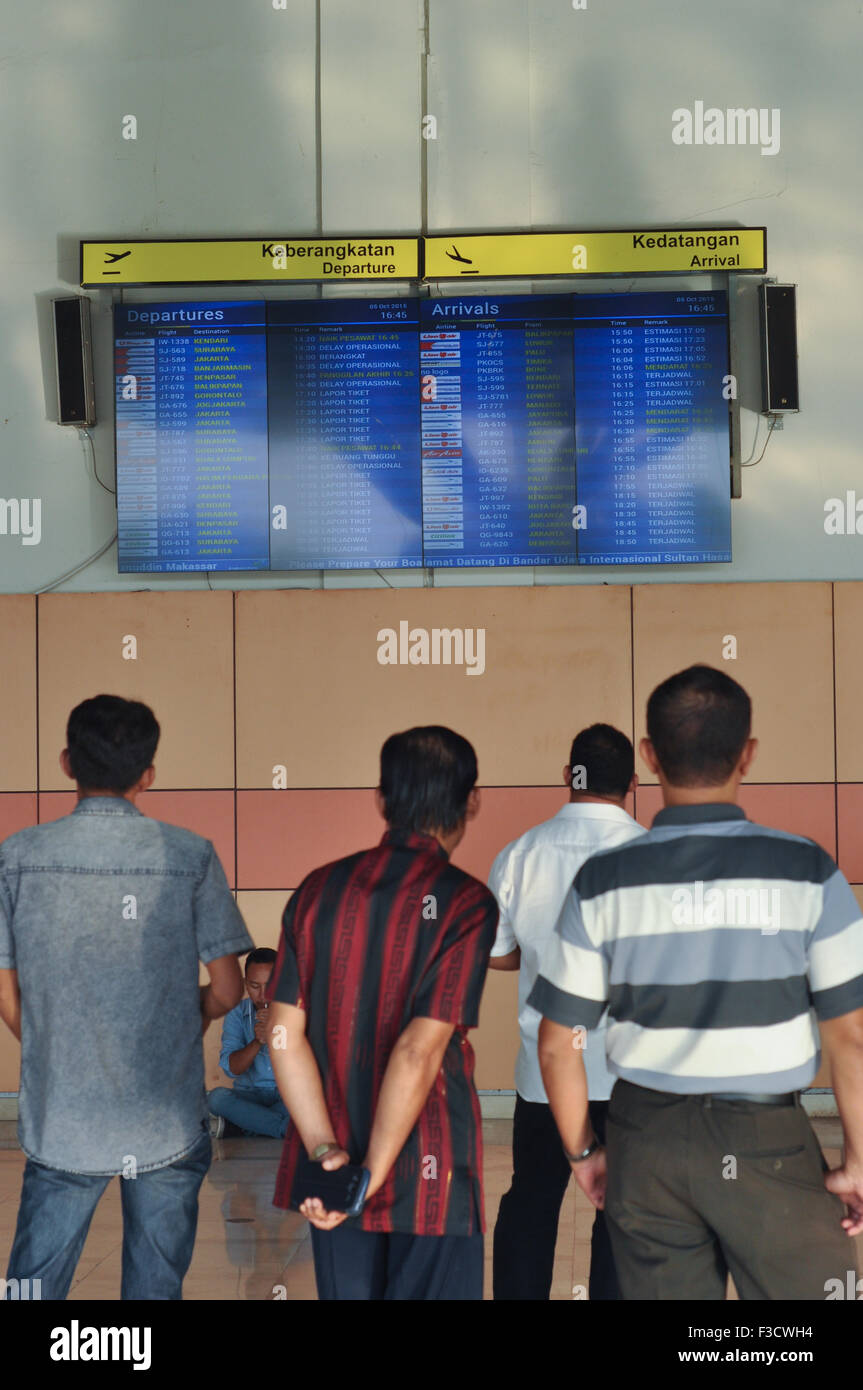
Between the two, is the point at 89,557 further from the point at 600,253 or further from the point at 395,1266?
the point at 395,1266

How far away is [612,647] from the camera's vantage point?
14.9 ft

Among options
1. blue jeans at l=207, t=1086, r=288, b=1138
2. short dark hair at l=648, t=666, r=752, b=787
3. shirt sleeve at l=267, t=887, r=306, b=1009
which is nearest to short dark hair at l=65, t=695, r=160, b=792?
shirt sleeve at l=267, t=887, r=306, b=1009

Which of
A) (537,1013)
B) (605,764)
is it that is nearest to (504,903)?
(537,1013)

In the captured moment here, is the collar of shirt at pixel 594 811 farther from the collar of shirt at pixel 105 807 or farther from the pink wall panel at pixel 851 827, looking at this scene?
the pink wall panel at pixel 851 827

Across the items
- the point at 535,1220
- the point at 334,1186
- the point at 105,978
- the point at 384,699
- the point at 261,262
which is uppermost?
the point at 261,262

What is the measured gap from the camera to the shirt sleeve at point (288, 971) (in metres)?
1.84

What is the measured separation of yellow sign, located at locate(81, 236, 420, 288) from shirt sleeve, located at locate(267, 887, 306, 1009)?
3.23m

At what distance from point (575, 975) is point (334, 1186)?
1.48 feet

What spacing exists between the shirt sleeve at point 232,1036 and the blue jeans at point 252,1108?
7cm

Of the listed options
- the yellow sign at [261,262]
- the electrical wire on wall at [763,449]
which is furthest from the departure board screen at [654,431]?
the yellow sign at [261,262]

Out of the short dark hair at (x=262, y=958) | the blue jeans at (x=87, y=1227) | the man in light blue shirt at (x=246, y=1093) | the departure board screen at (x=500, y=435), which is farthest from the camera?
the departure board screen at (x=500, y=435)

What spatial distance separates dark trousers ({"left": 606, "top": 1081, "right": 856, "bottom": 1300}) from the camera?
1.67 meters

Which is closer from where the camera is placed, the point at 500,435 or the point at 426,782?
the point at 426,782

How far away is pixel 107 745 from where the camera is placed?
218 cm
